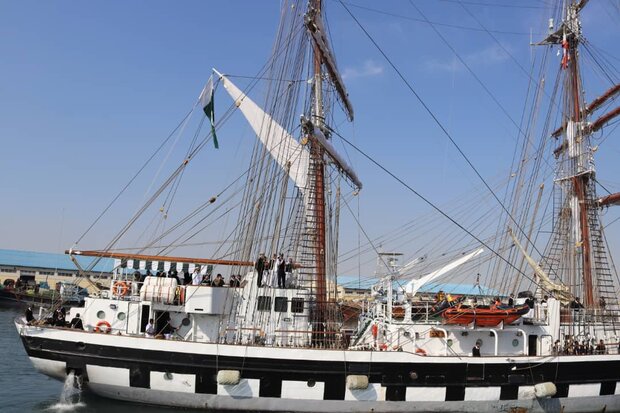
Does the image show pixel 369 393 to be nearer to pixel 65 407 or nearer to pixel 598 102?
pixel 65 407

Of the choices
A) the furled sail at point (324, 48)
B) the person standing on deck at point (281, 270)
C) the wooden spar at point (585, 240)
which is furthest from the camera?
the wooden spar at point (585, 240)

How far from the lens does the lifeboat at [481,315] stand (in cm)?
1768

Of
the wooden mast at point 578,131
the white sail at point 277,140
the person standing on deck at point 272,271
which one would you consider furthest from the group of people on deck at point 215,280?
the wooden mast at point 578,131

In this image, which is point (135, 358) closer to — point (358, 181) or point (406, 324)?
point (406, 324)

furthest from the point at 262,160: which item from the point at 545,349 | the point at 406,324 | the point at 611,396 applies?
the point at 611,396

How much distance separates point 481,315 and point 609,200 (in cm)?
1684

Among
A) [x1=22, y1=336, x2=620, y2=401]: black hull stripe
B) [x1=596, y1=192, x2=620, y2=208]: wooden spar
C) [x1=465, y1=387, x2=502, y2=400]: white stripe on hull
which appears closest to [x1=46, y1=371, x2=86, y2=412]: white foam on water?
[x1=22, y1=336, x2=620, y2=401]: black hull stripe

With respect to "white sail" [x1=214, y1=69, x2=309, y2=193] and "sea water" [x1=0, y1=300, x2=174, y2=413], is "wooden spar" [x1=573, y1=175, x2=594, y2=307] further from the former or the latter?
"sea water" [x1=0, y1=300, x2=174, y2=413]

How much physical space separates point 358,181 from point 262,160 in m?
7.60

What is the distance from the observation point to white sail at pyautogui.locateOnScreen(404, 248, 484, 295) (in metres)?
19.1

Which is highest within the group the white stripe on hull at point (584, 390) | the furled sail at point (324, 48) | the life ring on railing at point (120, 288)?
the furled sail at point (324, 48)

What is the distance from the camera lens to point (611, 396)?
19.3 meters

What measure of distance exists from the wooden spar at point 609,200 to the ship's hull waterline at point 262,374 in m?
16.2

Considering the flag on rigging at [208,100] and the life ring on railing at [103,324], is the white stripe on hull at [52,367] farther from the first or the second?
the flag on rigging at [208,100]
